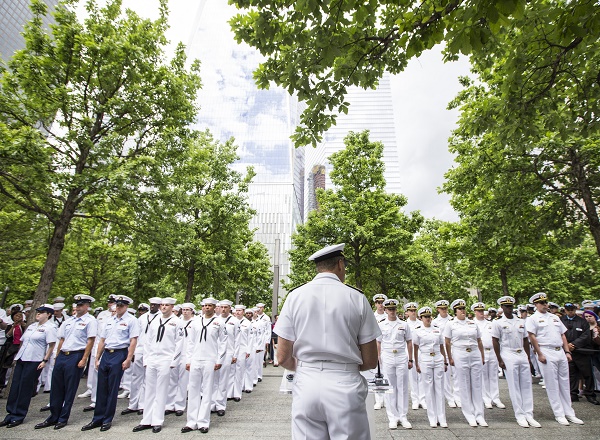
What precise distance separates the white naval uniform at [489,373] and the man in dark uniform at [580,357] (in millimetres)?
1917

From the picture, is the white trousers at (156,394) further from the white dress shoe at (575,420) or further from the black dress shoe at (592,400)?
the black dress shoe at (592,400)

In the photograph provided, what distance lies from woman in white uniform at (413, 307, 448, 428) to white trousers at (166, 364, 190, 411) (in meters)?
5.41

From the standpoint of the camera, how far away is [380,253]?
17.8 metres

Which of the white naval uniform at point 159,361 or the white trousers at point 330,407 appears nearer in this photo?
the white trousers at point 330,407

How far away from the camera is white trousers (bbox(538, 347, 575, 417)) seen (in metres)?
6.49

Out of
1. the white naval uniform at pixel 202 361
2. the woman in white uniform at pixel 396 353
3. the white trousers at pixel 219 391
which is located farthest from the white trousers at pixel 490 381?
the white naval uniform at pixel 202 361

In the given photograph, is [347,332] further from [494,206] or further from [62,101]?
[62,101]

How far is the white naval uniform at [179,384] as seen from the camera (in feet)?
24.3

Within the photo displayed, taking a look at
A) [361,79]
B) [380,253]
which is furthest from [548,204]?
[361,79]

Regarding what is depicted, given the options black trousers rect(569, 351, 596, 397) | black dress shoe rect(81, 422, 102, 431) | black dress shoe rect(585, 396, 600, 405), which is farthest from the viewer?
black trousers rect(569, 351, 596, 397)

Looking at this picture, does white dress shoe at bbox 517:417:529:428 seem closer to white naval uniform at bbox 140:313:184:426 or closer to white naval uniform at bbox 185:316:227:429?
white naval uniform at bbox 185:316:227:429

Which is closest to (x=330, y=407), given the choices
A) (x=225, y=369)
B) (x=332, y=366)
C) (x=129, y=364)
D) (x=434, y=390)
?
(x=332, y=366)

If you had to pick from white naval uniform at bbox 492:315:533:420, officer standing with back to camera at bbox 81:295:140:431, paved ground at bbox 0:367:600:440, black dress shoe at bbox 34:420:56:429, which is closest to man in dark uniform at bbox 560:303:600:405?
paved ground at bbox 0:367:600:440

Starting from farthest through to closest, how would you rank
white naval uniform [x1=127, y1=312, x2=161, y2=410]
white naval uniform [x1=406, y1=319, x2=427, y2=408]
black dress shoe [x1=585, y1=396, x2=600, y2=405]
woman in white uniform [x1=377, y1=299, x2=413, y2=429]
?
black dress shoe [x1=585, y1=396, x2=600, y2=405], white naval uniform [x1=406, y1=319, x2=427, y2=408], white naval uniform [x1=127, y1=312, x2=161, y2=410], woman in white uniform [x1=377, y1=299, x2=413, y2=429]
